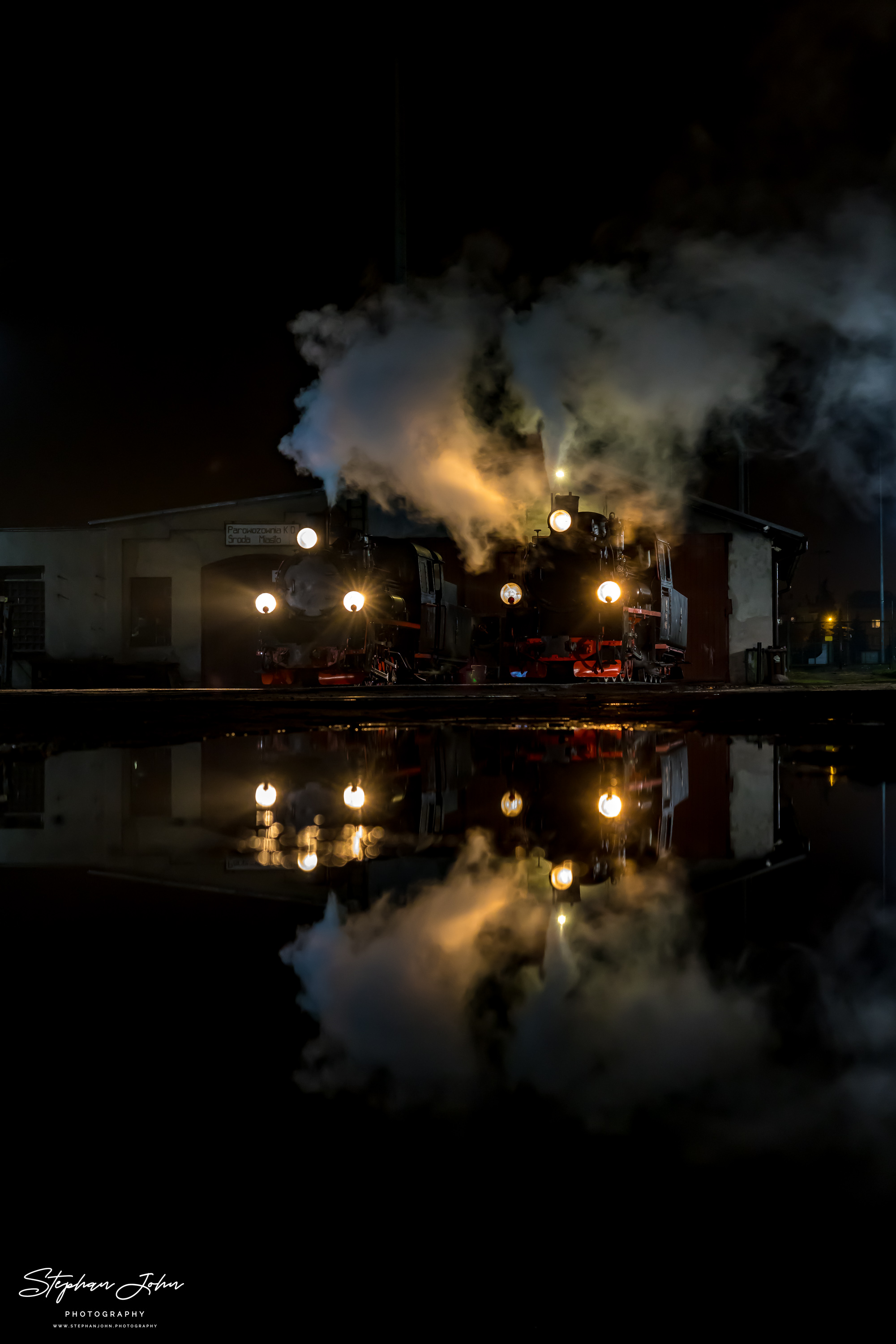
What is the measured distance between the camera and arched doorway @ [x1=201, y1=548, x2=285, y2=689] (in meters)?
28.6

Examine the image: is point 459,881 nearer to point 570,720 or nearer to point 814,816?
point 814,816

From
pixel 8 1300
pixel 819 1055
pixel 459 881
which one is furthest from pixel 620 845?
pixel 8 1300

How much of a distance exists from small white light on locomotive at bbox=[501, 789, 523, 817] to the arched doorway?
957 inches

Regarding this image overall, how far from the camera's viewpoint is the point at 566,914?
2.39m

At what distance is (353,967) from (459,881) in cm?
87

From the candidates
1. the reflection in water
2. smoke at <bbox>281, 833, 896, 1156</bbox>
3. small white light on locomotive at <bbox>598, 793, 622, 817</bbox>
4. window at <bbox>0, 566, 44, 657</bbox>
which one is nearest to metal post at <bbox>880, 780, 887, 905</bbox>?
the reflection in water

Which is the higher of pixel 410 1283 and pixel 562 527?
pixel 562 527

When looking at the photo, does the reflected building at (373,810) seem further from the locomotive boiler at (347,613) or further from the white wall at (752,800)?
the locomotive boiler at (347,613)

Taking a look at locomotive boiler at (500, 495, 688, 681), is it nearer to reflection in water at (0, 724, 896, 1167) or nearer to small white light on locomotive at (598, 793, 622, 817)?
reflection in water at (0, 724, 896, 1167)

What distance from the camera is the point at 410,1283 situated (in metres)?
1.01

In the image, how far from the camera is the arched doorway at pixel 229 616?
28594mm

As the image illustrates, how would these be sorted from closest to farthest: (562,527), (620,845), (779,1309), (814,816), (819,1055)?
(779,1309) → (819,1055) → (620,845) → (814,816) → (562,527)

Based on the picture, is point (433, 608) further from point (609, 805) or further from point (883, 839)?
point (883, 839)

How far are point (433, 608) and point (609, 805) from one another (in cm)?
1673
